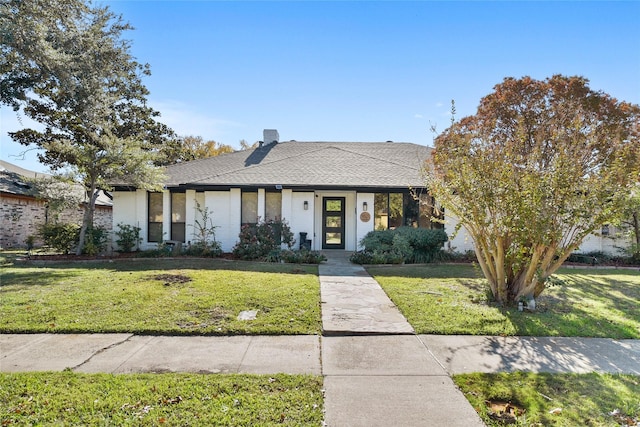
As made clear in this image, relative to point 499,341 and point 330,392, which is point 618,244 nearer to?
point 499,341

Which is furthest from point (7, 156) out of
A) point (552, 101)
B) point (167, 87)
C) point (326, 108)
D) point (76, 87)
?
point (552, 101)

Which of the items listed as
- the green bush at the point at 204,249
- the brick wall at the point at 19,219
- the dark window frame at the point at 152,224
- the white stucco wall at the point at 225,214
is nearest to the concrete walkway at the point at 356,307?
the green bush at the point at 204,249

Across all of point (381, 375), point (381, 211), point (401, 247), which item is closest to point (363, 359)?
point (381, 375)

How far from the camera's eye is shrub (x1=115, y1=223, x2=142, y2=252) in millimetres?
12828

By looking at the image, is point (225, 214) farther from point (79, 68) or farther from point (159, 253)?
point (79, 68)

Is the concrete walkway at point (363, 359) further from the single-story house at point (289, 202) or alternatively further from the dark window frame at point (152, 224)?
the dark window frame at point (152, 224)

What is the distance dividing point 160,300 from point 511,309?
6.17m

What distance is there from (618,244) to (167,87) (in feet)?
61.1

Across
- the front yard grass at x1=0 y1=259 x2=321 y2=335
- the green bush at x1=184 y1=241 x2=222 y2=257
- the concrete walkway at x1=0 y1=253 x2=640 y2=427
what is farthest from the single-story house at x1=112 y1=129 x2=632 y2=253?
the concrete walkway at x1=0 y1=253 x2=640 y2=427

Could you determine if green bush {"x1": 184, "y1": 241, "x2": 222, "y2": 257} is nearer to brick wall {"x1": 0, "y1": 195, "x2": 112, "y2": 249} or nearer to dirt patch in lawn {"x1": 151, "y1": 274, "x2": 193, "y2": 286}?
dirt patch in lawn {"x1": 151, "y1": 274, "x2": 193, "y2": 286}

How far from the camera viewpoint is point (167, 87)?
543 inches

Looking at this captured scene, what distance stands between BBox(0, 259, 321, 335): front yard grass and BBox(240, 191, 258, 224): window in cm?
408

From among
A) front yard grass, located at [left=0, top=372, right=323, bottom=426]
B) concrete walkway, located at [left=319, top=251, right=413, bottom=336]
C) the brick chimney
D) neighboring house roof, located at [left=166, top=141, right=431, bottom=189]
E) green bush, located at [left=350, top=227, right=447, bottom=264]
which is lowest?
concrete walkway, located at [left=319, top=251, right=413, bottom=336]

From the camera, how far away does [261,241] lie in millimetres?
11766
